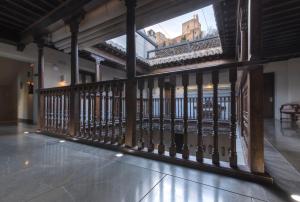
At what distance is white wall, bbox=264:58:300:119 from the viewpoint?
6840 mm

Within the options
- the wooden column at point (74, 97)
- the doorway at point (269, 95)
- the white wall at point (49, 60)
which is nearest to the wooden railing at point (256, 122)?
the wooden column at point (74, 97)

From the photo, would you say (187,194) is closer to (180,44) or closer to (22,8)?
(22,8)

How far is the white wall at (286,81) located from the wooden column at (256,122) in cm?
669

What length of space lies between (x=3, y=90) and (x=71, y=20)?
727 cm

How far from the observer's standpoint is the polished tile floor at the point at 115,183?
3.88 feet

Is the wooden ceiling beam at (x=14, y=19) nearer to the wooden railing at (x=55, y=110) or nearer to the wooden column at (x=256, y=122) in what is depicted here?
the wooden railing at (x=55, y=110)

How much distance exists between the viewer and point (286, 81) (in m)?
7.20

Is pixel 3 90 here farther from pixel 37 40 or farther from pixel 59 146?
pixel 59 146

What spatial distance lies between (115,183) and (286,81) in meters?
8.59

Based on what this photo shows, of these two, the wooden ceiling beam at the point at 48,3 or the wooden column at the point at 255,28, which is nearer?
the wooden column at the point at 255,28

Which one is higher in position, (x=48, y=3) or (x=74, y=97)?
(x=48, y=3)

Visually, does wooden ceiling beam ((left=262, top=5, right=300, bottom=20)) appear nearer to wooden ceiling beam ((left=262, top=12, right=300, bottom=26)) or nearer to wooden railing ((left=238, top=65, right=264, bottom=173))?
wooden ceiling beam ((left=262, top=12, right=300, bottom=26))

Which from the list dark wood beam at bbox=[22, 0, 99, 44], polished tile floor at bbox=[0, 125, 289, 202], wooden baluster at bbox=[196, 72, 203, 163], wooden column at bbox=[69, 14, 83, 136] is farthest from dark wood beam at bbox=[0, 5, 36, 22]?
wooden baluster at bbox=[196, 72, 203, 163]

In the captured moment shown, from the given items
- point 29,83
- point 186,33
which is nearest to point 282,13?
point 29,83
